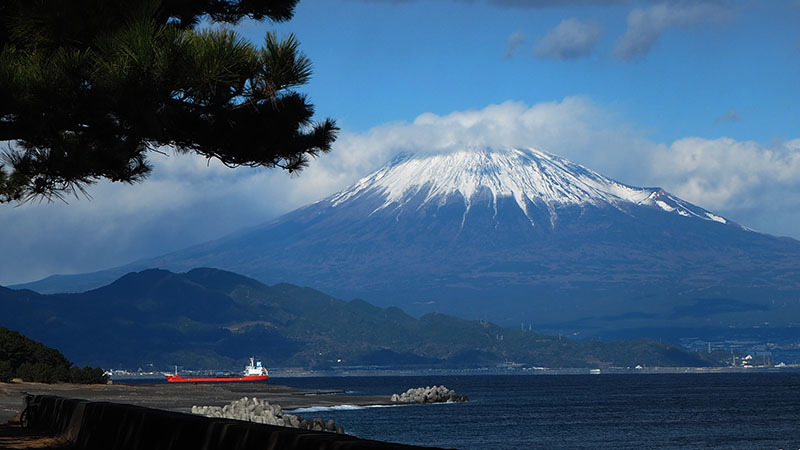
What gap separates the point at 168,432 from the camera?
15617mm

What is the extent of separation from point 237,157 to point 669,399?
114696mm

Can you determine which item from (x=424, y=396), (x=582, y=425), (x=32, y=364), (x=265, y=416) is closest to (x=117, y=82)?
(x=265, y=416)

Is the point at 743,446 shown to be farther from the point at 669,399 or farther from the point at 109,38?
the point at 669,399

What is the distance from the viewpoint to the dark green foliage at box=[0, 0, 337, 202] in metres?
18.6

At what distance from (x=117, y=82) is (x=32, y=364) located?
75164 mm

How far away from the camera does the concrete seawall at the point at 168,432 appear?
12359 millimetres

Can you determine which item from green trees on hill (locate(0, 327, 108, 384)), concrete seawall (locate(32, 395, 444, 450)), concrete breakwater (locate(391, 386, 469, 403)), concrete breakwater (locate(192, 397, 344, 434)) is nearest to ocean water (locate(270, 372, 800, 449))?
concrete breakwater (locate(391, 386, 469, 403))

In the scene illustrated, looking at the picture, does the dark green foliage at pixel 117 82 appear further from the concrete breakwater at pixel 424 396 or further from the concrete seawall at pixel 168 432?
the concrete breakwater at pixel 424 396

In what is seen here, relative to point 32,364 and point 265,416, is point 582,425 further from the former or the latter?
point 32,364

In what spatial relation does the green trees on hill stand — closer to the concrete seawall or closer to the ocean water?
the ocean water

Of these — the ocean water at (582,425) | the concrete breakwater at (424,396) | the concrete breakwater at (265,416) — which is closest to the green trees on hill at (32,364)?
the ocean water at (582,425)

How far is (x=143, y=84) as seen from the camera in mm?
18844

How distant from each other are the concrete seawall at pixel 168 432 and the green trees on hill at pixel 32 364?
60986 mm

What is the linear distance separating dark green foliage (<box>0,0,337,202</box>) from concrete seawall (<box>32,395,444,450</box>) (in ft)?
14.3
